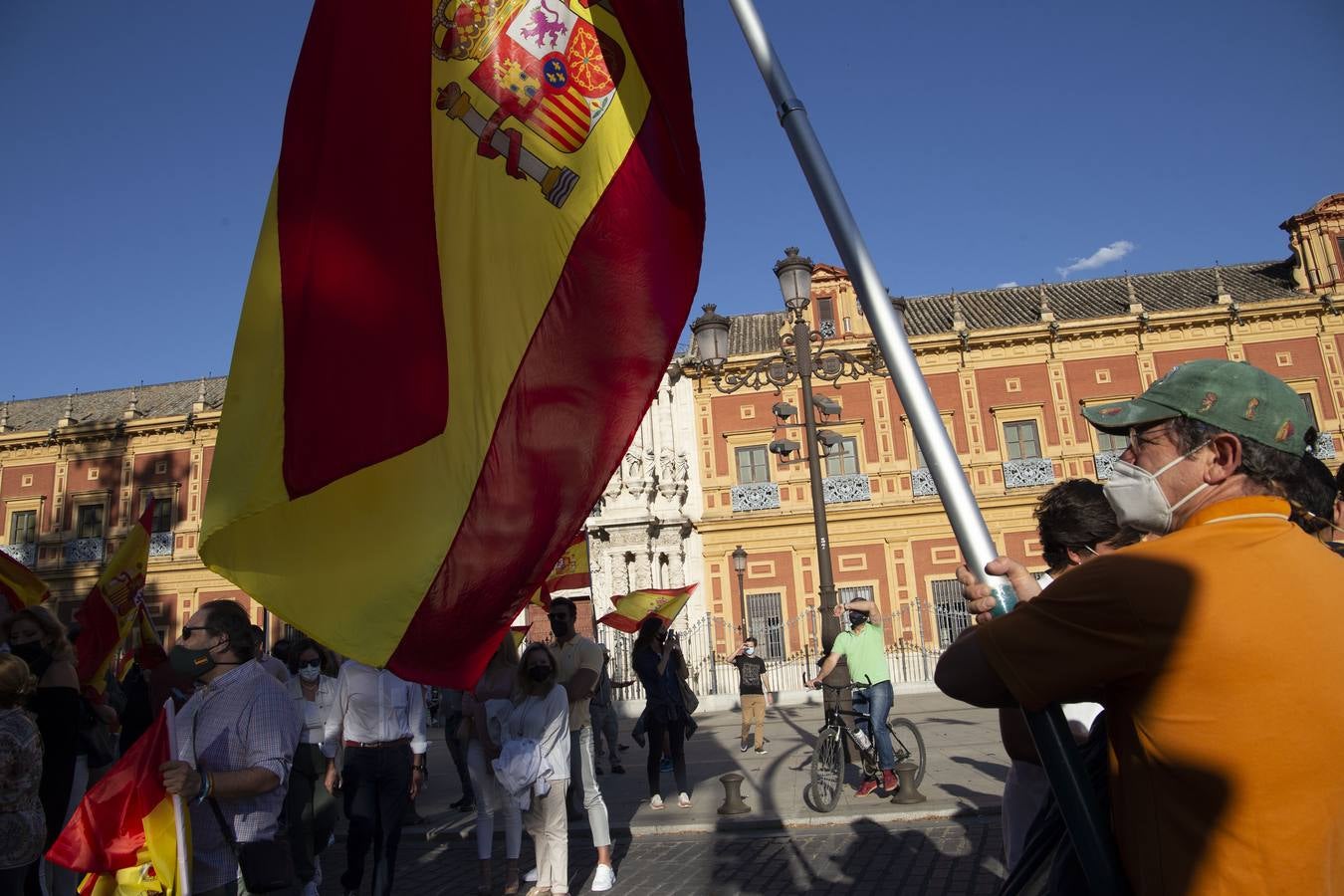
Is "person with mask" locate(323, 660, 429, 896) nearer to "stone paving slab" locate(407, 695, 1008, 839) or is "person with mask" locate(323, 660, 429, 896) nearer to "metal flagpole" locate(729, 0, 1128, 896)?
"stone paving slab" locate(407, 695, 1008, 839)

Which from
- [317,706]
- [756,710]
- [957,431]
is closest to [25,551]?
[756,710]

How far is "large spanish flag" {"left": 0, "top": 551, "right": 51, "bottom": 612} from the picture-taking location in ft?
25.1

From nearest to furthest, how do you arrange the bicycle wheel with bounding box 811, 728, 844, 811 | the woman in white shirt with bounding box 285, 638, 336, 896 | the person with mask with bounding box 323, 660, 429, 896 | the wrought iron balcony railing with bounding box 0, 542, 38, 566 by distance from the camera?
1. the woman in white shirt with bounding box 285, 638, 336, 896
2. the person with mask with bounding box 323, 660, 429, 896
3. the bicycle wheel with bounding box 811, 728, 844, 811
4. the wrought iron balcony railing with bounding box 0, 542, 38, 566

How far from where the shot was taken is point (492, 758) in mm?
6297

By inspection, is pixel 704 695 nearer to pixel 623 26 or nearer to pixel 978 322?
pixel 978 322

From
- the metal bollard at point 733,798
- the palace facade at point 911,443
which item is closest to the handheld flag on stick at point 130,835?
the metal bollard at point 733,798

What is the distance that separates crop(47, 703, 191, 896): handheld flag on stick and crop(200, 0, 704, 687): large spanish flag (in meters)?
1.05

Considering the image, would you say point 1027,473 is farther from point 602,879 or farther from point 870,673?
point 602,879

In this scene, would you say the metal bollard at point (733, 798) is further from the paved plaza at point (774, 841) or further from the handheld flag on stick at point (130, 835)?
the handheld flag on stick at point (130, 835)

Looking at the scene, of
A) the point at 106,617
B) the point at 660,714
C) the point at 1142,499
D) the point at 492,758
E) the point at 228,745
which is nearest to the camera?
the point at 1142,499

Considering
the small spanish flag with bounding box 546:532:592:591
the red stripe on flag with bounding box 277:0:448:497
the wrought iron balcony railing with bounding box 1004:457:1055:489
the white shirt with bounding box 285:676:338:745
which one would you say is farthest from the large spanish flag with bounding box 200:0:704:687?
the wrought iron balcony railing with bounding box 1004:457:1055:489

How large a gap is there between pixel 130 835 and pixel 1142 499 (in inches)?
126

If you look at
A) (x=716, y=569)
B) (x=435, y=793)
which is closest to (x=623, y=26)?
(x=435, y=793)

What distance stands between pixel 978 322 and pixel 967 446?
193 inches
